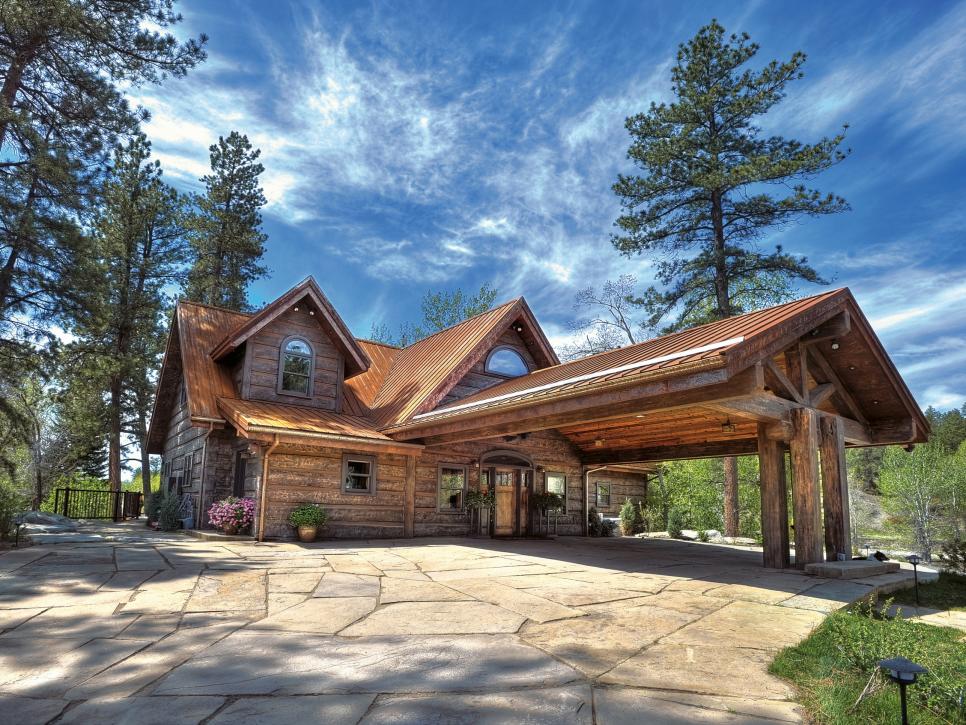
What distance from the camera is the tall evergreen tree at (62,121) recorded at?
13.2 metres

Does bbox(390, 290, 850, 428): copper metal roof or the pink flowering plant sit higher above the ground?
bbox(390, 290, 850, 428): copper metal roof

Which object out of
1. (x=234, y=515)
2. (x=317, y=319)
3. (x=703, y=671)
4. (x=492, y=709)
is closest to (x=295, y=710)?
(x=492, y=709)

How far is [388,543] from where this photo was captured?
12.8 m

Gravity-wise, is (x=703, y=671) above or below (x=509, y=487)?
below

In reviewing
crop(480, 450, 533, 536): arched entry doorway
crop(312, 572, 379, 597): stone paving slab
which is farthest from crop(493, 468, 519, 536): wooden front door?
crop(312, 572, 379, 597): stone paving slab

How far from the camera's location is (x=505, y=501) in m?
16.7

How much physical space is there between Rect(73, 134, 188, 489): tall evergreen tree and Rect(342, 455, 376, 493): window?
13.8 meters

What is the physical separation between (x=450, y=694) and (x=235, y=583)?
4549 millimetres

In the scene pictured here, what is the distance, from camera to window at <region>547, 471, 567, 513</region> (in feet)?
58.3

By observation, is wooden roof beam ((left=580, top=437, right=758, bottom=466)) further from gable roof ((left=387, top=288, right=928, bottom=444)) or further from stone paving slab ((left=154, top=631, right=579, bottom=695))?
stone paving slab ((left=154, top=631, right=579, bottom=695))

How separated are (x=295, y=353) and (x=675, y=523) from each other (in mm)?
13316

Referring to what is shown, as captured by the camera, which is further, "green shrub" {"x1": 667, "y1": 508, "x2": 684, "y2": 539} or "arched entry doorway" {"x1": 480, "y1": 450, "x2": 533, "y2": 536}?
"green shrub" {"x1": 667, "y1": 508, "x2": 684, "y2": 539}

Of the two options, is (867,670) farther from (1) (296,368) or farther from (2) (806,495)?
(1) (296,368)

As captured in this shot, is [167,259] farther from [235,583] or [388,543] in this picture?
[235,583]
